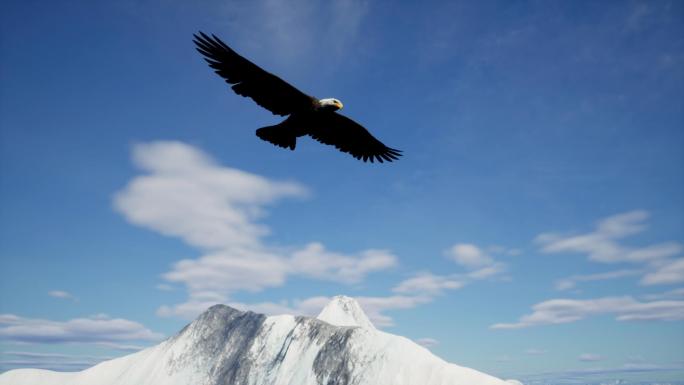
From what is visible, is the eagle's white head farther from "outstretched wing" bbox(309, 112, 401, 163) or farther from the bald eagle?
"outstretched wing" bbox(309, 112, 401, 163)

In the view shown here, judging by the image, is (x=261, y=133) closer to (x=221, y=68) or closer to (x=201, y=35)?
(x=221, y=68)

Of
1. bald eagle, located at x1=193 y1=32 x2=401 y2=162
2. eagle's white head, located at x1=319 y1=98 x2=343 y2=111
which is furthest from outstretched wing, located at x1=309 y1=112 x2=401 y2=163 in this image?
eagle's white head, located at x1=319 y1=98 x2=343 y2=111

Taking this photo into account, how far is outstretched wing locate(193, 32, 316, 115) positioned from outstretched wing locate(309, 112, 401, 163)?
131cm

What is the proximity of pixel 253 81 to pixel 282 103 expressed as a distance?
111cm

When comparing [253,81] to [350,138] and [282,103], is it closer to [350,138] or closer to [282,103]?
[282,103]

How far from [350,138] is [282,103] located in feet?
10.9

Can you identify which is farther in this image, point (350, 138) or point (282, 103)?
point (350, 138)

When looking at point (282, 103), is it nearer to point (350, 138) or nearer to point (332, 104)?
point (332, 104)

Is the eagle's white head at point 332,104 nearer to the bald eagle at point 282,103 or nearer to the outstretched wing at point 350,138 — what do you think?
the bald eagle at point 282,103

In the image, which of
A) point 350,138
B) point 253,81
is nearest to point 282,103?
point 253,81

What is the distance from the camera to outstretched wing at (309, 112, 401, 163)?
15.8 meters

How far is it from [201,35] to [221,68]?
0.98 m

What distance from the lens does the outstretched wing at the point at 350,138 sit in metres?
15.8

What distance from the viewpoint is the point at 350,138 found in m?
16.8
